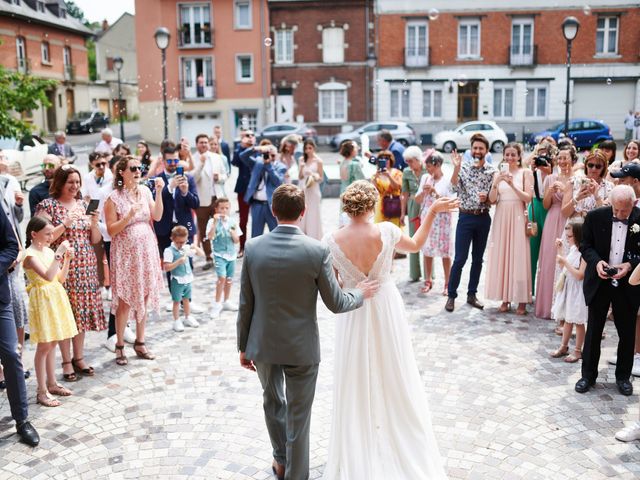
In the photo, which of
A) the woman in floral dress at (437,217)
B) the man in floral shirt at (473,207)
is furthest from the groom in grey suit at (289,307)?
the woman in floral dress at (437,217)

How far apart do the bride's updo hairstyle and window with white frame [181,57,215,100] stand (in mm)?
35378

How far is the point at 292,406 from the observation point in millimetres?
3957

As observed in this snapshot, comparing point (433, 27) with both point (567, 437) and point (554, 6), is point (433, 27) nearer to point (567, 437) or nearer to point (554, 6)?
point (554, 6)

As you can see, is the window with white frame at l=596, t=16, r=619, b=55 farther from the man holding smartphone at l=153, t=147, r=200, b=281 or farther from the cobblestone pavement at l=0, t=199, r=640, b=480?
the man holding smartphone at l=153, t=147, r=200, b=281

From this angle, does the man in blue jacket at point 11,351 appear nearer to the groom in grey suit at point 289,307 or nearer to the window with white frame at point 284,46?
the groom in grey suit at point 289,307

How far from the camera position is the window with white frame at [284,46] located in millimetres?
36781

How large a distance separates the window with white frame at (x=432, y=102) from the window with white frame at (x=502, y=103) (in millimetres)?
3132

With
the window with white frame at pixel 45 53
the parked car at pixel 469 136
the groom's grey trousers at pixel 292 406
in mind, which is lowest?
the groom's grey trousers at pixel 292 406

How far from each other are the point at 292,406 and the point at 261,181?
6.44 meters

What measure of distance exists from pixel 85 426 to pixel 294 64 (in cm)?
3387

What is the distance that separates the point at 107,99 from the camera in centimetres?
5522

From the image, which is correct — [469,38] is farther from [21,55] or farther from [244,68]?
[21,55]

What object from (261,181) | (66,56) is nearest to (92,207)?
(261,181)

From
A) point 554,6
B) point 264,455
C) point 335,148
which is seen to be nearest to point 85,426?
point 264,455
